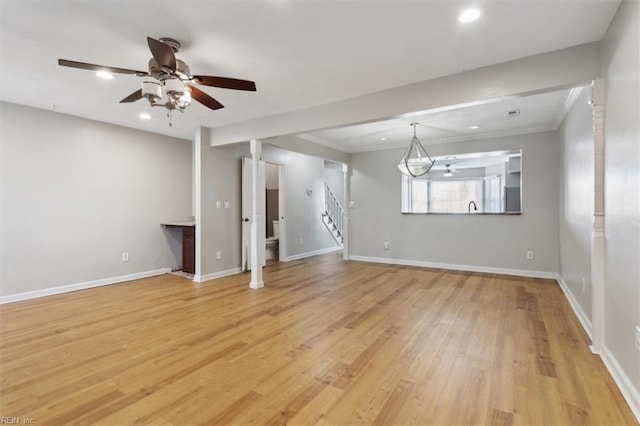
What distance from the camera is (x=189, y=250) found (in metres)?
5.25

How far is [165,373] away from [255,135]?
327cm

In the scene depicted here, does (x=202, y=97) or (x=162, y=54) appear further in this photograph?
(x=202, y=97)

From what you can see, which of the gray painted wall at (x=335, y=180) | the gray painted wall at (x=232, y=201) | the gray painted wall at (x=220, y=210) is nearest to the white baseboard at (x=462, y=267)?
the gray painted wall at (x=232, y=201)

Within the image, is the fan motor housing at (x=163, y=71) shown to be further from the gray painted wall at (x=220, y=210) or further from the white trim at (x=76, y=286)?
the white trim at (x=76, y=286)

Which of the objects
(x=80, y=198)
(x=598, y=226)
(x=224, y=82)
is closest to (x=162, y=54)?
(x=224, y=82)

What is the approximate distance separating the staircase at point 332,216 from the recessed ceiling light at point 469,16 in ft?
20.1

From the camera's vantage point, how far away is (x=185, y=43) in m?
2.40

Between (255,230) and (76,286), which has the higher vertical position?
(255,230)

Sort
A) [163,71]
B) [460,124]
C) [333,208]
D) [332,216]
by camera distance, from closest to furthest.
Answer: [163,71], [460,124], [332,216], [333,208]

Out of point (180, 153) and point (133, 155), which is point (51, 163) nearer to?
point (133, 155)

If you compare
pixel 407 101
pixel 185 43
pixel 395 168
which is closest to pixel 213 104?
pixel 185 43

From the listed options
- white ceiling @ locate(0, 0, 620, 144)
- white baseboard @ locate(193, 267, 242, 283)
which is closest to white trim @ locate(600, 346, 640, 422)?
white ceiling @ locate(0, 0, 620, 144)

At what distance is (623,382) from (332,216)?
7016mm

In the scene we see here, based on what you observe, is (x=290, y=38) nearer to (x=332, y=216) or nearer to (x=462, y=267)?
(x=462, y=267)
